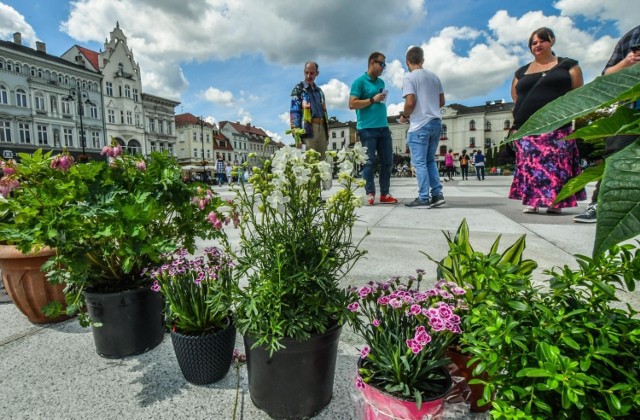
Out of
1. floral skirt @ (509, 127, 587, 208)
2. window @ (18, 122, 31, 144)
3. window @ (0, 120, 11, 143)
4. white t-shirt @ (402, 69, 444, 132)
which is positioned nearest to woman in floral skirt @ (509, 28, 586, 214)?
floral skirt @ (509, 127, 587, 208)

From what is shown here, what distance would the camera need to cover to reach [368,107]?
17.1 feet

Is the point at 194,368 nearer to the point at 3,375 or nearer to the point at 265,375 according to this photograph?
the point at 265,375

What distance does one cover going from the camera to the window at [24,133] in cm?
3397

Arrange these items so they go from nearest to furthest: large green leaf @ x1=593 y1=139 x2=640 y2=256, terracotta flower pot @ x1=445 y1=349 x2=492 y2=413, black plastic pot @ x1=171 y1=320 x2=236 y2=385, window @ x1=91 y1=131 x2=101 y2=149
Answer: large green leaf @ x1=593 y1=139 x2=640 y2=256
terracotta flower pot @ x1=445 y1=349 x2=492 y2=413
black plastic pot @ x1=171 y1=320 x2=236 y2=385
window @ x1=91 y1=131 x2=101 y2=149

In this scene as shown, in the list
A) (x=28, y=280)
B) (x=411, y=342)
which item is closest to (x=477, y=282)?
(x=411, y=342)

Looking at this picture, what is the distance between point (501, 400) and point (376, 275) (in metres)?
1.41

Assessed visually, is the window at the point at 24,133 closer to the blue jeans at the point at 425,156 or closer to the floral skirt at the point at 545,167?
the blue jeans at the point at 425,156

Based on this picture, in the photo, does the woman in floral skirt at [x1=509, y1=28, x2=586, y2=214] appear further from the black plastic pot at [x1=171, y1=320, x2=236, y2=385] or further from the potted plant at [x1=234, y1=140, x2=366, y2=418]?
the black plastic pot at [x1=171, y1=320, x2=236, y2=385]

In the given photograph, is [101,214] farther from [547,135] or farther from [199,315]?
[547,135]

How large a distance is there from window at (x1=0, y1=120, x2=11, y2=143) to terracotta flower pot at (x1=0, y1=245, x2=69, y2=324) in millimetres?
41905

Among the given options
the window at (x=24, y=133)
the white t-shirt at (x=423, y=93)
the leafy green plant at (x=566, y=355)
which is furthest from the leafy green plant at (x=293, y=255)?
the window at (x=24, y=133)

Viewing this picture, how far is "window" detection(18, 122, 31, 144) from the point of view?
111 feet

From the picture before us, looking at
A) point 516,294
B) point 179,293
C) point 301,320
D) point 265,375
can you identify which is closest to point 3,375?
point 179,293

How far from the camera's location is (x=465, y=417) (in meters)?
1.03
